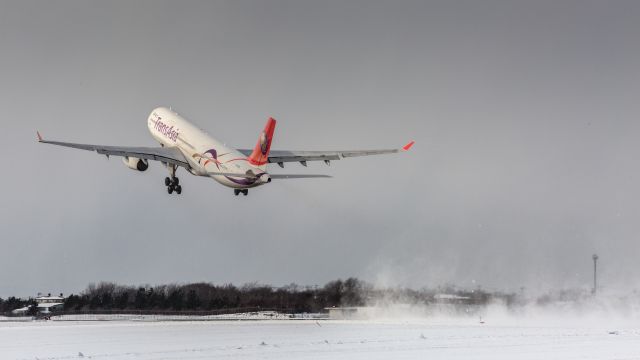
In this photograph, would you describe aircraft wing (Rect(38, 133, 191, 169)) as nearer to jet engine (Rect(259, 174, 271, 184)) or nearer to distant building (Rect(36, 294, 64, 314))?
jet engine (Rect(259, 174, 271, 184))

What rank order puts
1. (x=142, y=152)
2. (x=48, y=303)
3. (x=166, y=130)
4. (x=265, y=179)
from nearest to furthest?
(x=265, y=179)
(x=142, y=152)
(x=166, y=130)
(x=48, y=303)

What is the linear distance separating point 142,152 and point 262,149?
1138cm

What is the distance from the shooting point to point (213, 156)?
8312 centimetres

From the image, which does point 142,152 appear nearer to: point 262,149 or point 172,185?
point 172,185

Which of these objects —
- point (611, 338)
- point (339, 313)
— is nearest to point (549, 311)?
point (611, 338)

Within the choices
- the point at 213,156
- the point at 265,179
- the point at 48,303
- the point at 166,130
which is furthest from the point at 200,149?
the point at 48,303

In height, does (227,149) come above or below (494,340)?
above

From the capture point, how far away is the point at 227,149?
272 ft

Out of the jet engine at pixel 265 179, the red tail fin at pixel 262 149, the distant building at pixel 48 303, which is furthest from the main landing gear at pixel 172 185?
the distant building at pixel 48 303

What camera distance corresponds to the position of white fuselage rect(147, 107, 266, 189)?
79438mm

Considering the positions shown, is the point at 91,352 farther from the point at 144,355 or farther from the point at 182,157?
the point at 182,157

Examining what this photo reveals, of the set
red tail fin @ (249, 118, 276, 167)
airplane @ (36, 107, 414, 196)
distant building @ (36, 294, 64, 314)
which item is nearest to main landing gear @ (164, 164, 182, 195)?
airplane @ (36, 107, 414, 196)

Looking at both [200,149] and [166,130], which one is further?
[166,130]

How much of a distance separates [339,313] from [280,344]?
3278 cm
